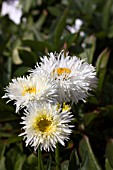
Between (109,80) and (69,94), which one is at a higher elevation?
(109,80)

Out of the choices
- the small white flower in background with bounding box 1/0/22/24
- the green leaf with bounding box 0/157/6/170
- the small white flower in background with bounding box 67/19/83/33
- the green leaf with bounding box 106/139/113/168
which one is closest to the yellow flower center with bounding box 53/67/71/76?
the green leaf with bounding box 106/139/113/168

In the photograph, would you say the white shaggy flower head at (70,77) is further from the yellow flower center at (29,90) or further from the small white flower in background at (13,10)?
the small white flower in background at (13,10)

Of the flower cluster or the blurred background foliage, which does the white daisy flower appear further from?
the blurred background foliage

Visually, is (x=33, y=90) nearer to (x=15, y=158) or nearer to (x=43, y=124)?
(x=43, y=124)

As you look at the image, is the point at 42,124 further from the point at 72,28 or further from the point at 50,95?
the point at 72,28

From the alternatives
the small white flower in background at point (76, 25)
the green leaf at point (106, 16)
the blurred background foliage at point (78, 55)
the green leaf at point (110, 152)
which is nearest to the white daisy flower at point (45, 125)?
the blurred background foliage at point (78, 55)

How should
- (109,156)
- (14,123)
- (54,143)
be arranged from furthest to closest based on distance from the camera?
(14,123)
(109,156)
(54,143)

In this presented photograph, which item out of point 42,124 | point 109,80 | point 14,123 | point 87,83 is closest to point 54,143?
point 42,124
